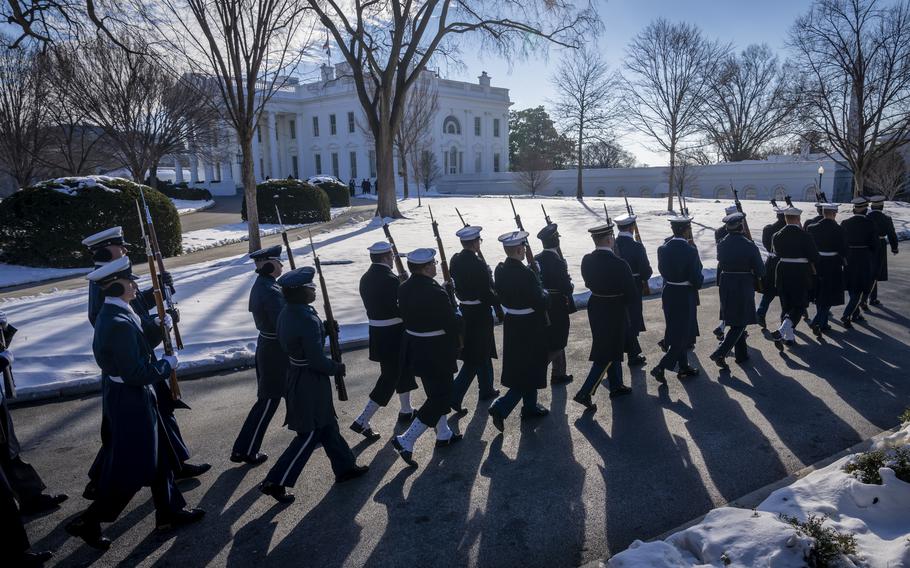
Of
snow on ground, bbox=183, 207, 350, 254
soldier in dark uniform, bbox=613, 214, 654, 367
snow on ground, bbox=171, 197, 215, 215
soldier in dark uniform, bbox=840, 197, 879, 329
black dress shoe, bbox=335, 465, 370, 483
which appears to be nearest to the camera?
black dress shoe, bbox=335, 465, 370, 483

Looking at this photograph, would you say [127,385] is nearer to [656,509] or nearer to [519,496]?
[519,496]

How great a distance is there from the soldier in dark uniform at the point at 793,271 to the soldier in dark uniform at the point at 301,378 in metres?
6.66

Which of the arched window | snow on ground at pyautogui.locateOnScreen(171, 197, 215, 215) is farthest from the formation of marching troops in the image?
the arched window

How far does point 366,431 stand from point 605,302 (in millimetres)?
2881

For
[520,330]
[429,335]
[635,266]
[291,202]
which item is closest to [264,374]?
[429,335]

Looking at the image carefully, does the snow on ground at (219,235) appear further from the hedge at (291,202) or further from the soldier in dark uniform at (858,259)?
the soldier in dark uniform at (858,259)

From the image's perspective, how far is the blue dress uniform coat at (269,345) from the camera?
520cm

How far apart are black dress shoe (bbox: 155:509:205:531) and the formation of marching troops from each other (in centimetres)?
1

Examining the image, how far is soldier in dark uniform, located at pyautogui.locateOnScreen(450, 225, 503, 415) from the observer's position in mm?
6078

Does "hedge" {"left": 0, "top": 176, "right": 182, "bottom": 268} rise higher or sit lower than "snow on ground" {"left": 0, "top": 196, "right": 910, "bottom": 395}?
higher

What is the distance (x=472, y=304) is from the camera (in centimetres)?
623

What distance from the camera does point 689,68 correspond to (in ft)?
89.5

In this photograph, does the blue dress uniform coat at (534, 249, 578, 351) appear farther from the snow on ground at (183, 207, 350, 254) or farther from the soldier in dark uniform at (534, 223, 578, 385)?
the snow on ground at (183, 207, 350, 254)

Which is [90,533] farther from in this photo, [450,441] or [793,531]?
[793,531]
